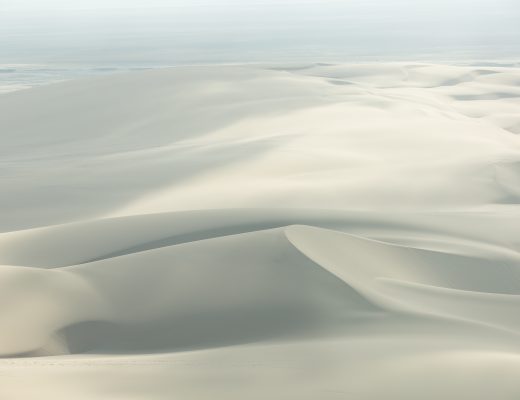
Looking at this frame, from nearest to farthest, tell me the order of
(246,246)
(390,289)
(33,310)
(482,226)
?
1. (33,310)
2. (390,289)
3. (246,246)
4. (482,226)

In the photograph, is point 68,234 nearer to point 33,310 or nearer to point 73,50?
point 33,310

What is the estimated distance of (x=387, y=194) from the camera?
8781 mm

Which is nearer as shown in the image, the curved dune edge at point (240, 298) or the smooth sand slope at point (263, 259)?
the smooth sand slope at point (263, 259)

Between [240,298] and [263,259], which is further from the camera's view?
[263,259]

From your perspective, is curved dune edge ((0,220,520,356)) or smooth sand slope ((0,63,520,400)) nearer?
smooth sand slope ((0,63,520,400))

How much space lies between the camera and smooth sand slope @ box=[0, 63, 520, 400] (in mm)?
3725

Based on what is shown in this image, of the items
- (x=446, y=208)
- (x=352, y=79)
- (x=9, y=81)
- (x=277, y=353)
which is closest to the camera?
(x=277, y=353)

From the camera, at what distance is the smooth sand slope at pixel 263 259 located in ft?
12.2

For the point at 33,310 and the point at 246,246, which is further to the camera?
the point at 246,246

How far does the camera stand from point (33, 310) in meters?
4.69

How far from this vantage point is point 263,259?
534cm

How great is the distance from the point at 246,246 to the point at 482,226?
2.66 m

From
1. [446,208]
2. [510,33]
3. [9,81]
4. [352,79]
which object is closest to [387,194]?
[446,208]

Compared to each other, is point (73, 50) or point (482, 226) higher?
point (73, 50)
